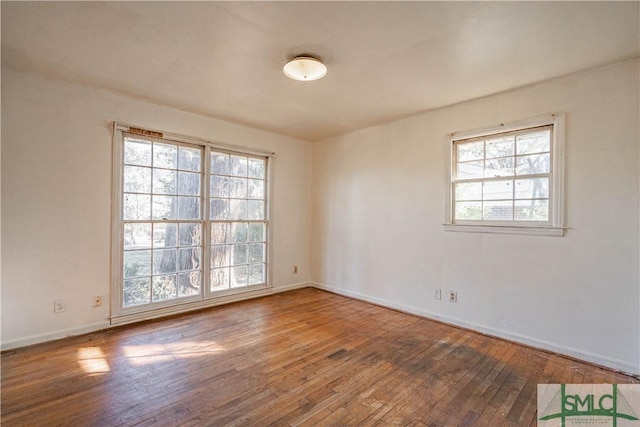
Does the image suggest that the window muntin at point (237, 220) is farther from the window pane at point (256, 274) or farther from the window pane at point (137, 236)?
the window pane at point (137, 236)

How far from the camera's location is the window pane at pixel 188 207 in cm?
391

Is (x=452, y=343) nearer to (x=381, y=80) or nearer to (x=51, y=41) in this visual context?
(x=381, y=80)

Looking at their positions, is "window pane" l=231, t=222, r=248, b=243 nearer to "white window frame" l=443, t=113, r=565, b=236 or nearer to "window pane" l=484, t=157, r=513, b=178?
"white window frame" l=443, t=113, r=565, b=236

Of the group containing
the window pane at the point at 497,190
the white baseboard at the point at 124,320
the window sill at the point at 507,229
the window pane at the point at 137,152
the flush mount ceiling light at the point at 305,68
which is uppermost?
the flush mount ceiling light at the point at 305,68

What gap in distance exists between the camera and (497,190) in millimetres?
3297

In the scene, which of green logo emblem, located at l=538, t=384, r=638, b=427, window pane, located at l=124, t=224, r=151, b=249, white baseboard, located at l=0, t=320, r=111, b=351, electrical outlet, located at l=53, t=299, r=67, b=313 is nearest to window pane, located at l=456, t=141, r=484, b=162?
green logo emblem, located at l=538, t=384, r=638, b=427

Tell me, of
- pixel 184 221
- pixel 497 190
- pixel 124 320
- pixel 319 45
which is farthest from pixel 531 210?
pixel 124 320

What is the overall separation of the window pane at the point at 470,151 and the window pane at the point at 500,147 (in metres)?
0.08

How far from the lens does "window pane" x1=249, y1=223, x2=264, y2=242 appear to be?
4684 mm

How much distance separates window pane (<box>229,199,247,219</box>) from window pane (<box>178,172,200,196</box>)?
1.77 feet

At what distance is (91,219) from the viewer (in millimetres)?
3219

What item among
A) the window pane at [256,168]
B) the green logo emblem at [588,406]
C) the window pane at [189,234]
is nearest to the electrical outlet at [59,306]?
the window pane at [189,234]

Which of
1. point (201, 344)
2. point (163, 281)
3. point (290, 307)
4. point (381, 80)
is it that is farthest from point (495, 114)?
point (163, 281)

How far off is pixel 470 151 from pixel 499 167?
0.39 meters
